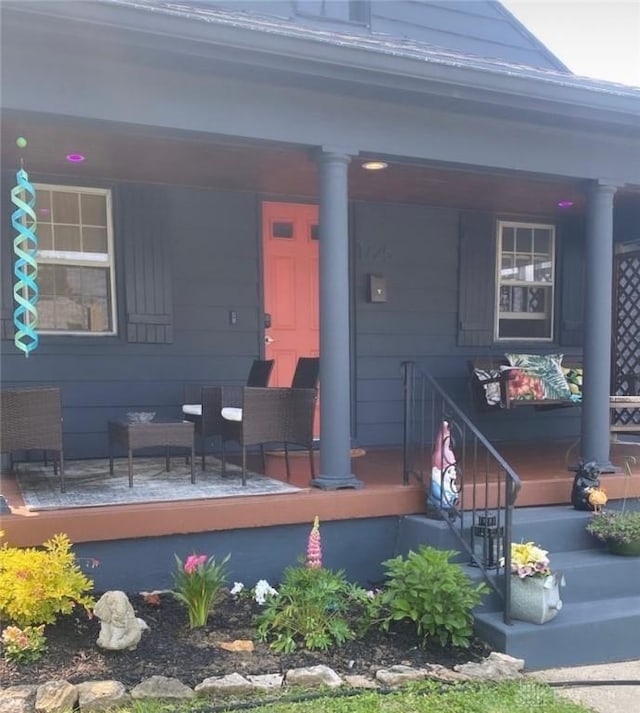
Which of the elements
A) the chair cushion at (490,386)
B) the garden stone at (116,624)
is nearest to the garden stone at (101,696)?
the garden stone at (116,624)

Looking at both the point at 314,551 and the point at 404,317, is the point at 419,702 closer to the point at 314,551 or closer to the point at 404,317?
the point at 314,551

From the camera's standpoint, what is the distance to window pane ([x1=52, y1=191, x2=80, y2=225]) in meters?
4.89

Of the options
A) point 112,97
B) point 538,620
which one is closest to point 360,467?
point 538,620

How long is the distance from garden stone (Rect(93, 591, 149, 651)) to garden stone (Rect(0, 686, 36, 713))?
1.15ft

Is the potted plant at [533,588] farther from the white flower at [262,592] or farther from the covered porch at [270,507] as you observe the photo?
the white flower at [262,592]

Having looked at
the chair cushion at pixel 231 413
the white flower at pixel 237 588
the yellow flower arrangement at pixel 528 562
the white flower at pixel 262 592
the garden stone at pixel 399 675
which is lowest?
the garden stone at pixel 399 675

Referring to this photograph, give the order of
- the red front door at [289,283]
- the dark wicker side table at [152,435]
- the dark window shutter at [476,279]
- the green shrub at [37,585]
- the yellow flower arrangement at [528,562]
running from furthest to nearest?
the dark window shutter at [476,279] < the red front door at [289,283] < the dark wicker side table at [152,435] < the yellow flower arrangement at [528,562] < the green shrub at [37,585]

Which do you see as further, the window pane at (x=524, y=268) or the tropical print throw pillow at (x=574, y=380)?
the window pane at (x=524, y=268)

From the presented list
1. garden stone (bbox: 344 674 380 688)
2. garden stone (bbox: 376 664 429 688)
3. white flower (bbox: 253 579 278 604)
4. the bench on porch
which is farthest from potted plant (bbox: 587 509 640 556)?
white flower (bbox: 253 579 278 604)

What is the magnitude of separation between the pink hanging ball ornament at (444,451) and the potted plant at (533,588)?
2.09ft

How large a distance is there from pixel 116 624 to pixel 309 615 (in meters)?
0.84

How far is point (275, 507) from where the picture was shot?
3.57 metres

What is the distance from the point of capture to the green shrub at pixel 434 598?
9.73ft

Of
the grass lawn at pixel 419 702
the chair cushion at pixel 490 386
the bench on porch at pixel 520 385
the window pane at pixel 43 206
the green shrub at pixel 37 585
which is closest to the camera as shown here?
the grass lawn at pixel 419 702
